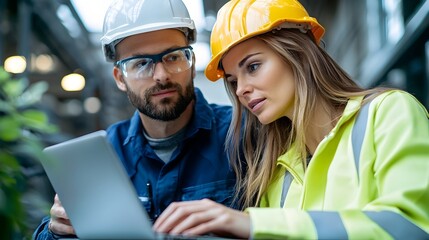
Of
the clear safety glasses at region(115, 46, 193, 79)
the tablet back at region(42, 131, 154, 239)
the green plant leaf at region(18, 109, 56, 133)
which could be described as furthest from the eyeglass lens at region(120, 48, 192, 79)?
the green plant leaf at region(18, 109, 56, 133)

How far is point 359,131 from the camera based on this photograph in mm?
1948

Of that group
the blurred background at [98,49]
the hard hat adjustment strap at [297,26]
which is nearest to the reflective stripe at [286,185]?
the hard hat adjustment strap at [297,26]

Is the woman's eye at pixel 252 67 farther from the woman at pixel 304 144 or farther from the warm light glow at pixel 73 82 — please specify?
the warm light glow at pixel 73 82

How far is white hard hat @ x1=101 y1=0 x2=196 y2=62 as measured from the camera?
9.52 ft

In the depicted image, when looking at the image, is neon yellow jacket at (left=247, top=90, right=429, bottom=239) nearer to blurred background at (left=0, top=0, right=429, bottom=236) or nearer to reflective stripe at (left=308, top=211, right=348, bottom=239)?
reflective stripe at (left=308, top=211, right=348, bottom=239)

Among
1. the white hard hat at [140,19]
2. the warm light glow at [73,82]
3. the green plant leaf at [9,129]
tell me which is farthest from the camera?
the warm light glow at [73,82]

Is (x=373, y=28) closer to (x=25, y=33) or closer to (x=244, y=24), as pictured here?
(x=25, y=33)

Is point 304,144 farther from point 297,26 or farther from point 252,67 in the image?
point 297,26

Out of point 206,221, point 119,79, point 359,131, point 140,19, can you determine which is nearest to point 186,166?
point 119,79

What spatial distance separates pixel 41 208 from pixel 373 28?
8783 mm

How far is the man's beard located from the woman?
0.34m

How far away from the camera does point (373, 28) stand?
9.48m

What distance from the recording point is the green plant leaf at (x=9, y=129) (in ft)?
3.61

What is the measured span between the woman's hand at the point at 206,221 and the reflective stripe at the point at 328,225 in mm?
161
